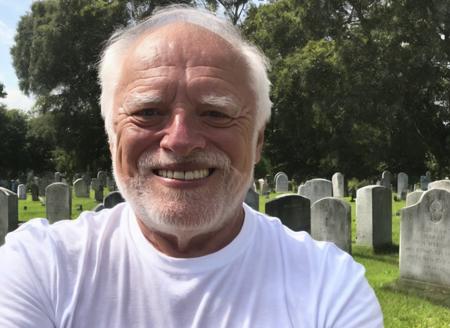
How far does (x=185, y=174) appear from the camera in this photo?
1.83m

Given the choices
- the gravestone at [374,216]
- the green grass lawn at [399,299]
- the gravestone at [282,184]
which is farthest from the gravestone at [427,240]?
the gravestone at [282,184]

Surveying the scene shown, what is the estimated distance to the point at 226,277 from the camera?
1.78 meters

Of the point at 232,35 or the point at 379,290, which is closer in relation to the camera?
the point at 232,35

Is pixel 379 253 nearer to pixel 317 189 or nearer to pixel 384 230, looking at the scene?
pixel 384 230

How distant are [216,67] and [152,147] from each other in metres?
0.36

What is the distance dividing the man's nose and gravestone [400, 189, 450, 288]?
691 centimetres

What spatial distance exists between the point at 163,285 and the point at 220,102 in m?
0.64

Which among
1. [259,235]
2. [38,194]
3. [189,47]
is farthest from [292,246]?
[38,194]

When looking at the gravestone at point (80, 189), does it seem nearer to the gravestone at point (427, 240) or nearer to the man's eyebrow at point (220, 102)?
the gravestone at point (427, 240)

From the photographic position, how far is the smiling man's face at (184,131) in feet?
5.90

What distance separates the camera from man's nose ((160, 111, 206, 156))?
1.76m

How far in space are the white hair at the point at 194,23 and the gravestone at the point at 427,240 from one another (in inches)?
260

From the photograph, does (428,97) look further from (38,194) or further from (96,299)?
(96,299)

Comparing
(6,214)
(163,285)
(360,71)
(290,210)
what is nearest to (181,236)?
(163,285)
